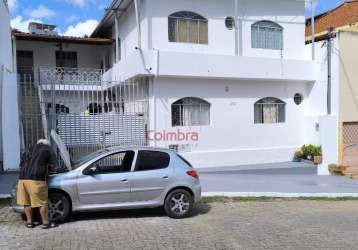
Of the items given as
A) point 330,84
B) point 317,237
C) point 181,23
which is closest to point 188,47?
point 181,23

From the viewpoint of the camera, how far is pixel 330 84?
1672 centimetres

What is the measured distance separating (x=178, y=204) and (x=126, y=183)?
1.14 meters

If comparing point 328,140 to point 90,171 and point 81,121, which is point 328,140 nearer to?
point 81,121

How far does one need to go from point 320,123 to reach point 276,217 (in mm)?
7674

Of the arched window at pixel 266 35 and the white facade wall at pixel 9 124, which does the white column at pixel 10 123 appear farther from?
the arched window at pixel 266 35

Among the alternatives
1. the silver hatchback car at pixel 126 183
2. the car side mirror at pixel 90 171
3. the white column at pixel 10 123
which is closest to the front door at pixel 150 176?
Answer: the silver hatchback car at pixel 126 183

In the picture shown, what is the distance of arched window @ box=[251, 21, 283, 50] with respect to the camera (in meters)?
17.2

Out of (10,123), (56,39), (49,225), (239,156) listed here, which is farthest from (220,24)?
(49,225)

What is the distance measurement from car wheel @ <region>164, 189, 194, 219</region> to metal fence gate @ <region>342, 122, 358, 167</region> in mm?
10074

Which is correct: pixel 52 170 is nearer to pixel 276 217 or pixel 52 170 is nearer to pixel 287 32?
pixel 276 217

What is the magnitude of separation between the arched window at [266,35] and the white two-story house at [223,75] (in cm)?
4

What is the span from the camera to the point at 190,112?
15398 mm

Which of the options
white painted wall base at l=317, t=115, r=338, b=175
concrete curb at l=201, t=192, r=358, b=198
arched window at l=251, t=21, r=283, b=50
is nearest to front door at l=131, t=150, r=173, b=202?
concrete curb at l=201, t=192, r=358, b=198

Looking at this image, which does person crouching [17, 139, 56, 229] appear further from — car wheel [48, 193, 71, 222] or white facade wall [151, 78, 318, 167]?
white facade wall [151, 78, 318, 167]
